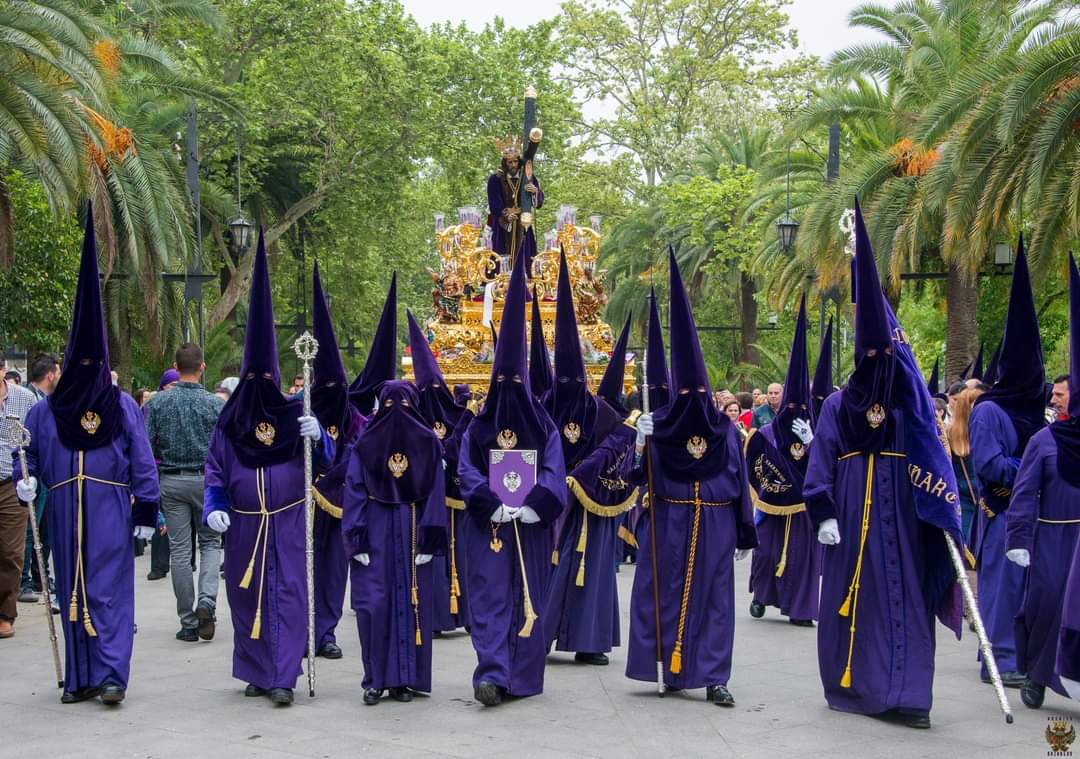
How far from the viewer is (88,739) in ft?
25.6

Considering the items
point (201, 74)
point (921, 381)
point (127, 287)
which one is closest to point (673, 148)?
point (201, 74)

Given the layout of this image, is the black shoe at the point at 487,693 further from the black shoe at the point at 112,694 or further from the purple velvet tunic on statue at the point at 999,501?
the purple velvet tunic on statue at the point at 999,501

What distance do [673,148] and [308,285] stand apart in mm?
13365

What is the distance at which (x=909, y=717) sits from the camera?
814 centimetres

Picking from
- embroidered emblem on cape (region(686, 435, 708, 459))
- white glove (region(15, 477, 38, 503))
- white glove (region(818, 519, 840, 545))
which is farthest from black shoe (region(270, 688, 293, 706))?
white glove (region(818, 519, 840, 545))

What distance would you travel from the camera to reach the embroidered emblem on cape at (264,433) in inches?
358

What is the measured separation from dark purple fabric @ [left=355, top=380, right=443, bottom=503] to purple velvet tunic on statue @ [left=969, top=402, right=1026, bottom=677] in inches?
136

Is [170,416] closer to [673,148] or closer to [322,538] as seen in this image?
[322,538]

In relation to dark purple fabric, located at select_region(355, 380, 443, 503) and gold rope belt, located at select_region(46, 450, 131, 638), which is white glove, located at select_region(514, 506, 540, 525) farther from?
gold rope belt, located at select_region(46, 450, 131, 638)

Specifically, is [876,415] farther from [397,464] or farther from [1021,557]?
[397,464]

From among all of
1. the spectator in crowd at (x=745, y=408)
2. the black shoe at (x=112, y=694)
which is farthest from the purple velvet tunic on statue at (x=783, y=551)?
the black shoe at (x=112, y=694)

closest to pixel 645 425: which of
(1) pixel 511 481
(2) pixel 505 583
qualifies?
(1) pixel 511 481

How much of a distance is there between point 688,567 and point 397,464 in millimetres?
1921

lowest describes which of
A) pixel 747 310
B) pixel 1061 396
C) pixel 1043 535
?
pixel 1043 535
